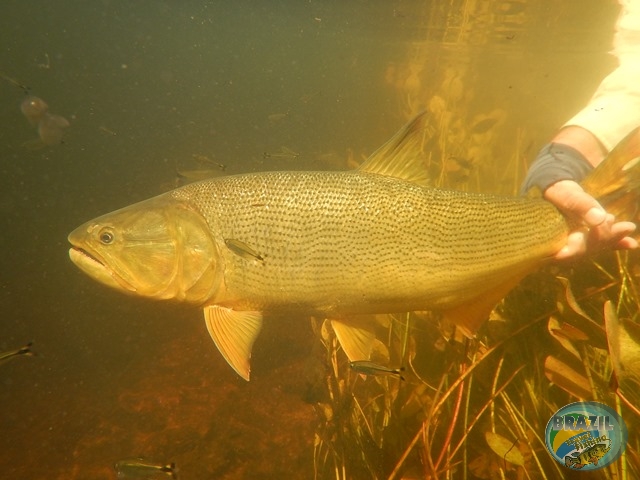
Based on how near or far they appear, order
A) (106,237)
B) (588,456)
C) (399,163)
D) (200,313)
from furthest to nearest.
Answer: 1. (200,313)
2. (399,163)
3. (106,237)
4. (588,456)

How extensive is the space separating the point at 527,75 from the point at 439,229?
44.7 m

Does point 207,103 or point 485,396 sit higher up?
point 207,103

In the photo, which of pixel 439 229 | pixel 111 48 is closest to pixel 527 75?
pixel 439 229

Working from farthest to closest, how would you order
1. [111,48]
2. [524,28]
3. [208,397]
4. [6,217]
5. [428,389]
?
[111,48]
[6,217]
[524,28]
[208,397]
[428,389]

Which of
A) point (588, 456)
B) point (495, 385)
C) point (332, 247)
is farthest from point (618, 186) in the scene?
point (332, 247)

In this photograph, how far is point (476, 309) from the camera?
2752 millimetres

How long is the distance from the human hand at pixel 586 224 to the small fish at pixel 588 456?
1.33 metres

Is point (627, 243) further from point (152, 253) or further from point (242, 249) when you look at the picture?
point (152, 253)

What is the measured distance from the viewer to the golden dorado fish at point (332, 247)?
8.73 feet

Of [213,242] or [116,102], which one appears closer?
[213,242]

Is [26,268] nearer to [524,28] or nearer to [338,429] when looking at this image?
[338,429]

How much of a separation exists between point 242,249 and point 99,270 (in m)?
1.20

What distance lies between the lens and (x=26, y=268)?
13.8 metres

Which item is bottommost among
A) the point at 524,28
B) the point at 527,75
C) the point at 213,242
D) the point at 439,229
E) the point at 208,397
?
the point at 208,397
